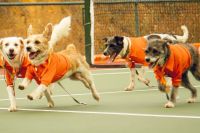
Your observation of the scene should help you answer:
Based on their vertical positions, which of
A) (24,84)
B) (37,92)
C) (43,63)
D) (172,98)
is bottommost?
(172,98)

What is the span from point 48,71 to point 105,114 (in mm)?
1117

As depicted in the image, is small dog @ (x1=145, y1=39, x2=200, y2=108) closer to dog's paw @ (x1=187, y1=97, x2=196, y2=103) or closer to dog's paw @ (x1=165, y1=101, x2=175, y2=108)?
dog's paw @ (x1=165, y1=101, x2=175, y2=108)

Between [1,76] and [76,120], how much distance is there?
24.1ft

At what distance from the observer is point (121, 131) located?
8.65m

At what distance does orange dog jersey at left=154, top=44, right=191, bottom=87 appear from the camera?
34.8 ft

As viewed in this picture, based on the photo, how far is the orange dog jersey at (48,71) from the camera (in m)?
10.6

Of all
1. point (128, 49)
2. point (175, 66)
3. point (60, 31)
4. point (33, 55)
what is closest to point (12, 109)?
point (33, 55)

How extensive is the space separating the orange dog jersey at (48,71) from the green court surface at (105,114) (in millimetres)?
463

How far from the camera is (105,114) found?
10.1 m

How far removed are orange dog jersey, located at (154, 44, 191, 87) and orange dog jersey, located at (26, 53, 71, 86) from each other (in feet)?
4.57

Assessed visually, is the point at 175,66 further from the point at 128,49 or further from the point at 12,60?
the point at 128,49

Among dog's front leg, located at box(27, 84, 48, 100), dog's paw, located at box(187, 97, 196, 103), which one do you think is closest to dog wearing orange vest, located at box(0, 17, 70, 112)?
dog's front leg, located at box(27, 84, 48, 100)

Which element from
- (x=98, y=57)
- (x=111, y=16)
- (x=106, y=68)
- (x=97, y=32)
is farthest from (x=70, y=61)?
(x=111, y=16)

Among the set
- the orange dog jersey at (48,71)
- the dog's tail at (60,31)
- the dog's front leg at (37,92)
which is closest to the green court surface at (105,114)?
the dog's front leg at (37,92)
